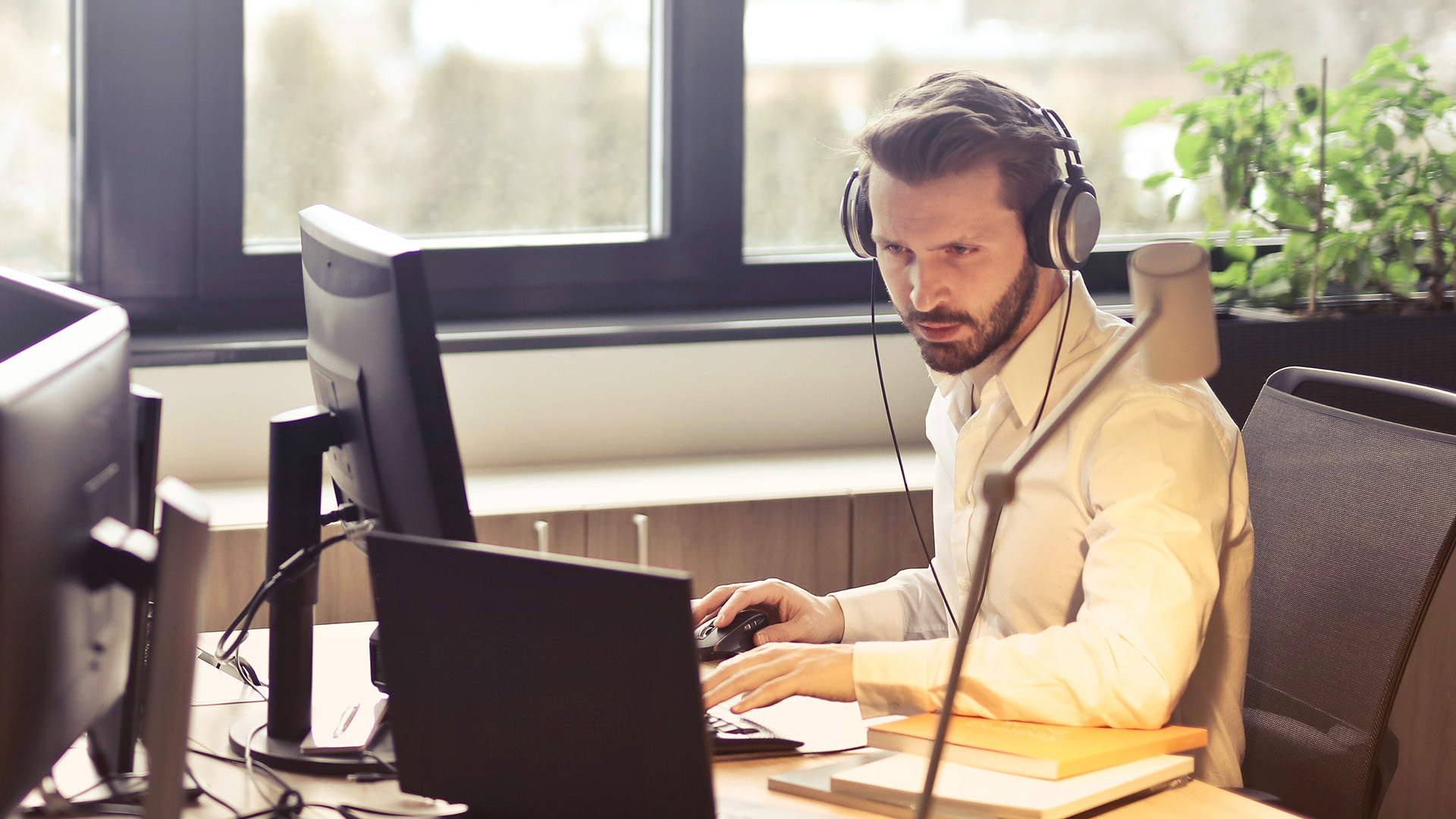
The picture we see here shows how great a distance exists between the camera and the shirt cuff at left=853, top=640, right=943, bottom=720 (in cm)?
121

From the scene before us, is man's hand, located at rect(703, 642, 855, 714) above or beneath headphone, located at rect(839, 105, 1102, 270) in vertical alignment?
beneath

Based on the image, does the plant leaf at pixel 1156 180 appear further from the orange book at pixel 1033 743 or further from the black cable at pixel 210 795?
the black cable at pixel 210 795

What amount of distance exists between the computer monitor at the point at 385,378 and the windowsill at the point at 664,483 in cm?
84

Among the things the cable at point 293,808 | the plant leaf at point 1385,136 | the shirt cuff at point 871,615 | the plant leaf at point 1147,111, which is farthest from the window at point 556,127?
the cable at point 293,808

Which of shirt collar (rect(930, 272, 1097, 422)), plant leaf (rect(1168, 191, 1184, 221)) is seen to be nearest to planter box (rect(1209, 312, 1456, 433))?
plant leaf (rect(1168, 191, 1184, 221))

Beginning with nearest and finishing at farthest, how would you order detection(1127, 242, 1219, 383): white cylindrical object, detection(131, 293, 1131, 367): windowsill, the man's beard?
detection(1127, 242, 1219, 383): white cylindrical object < the man's beard < detection(131, 293, 1131, 367): windowsill

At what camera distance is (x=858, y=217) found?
1552mm

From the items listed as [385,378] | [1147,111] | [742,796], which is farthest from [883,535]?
[385,378]

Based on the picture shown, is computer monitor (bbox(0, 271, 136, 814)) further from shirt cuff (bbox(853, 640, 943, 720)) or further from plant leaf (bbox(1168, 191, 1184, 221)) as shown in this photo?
plant leaf (bbox(1168, 191, 1184, 221))

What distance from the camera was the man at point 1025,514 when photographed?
1.19 m

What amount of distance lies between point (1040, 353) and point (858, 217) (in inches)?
10.4

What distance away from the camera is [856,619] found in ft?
5.06

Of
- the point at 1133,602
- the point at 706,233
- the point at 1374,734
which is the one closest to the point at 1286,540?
the point at 1374,734

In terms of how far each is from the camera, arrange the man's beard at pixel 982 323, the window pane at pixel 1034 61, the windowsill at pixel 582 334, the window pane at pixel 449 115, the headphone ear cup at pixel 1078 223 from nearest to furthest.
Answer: the headphone ear cup at pixel 1078 223
the man's beard at pixel 982 323
the windowsill at pixel 582 334
the window pane at pixel 449 115
the window pane at pixel 1034 61
